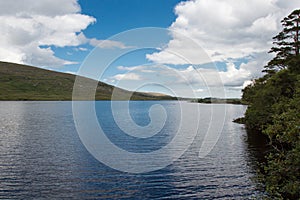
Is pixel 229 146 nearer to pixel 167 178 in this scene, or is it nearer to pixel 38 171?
pixel 167 178

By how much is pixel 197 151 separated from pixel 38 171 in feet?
112

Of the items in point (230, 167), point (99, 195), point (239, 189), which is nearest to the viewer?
point (99, 195)

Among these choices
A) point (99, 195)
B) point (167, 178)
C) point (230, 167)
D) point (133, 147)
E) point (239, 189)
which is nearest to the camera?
point (99, 195)

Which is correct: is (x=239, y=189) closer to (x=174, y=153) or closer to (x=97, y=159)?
(x=174, y=153)

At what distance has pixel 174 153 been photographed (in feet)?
200

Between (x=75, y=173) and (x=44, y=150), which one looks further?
(x=44, y=150)

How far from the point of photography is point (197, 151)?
6284cm

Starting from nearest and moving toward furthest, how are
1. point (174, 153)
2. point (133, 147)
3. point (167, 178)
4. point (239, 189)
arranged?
1. point (239, 189)
2. point (167, 178)
3. point (174, 153)
4. point (133, 147)

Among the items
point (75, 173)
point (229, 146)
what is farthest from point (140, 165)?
point (229, 146)

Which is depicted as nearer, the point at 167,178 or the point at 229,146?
the point at 167,178

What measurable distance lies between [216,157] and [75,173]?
95.3 feet

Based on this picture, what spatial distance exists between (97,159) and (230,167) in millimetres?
25554

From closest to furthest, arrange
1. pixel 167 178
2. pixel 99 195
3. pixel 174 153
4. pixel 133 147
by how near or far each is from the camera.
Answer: pixel 99 195
pixel 167 178
pixel 174 153
pixel 133 147

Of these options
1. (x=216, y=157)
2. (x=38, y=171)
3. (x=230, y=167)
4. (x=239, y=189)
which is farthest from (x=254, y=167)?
(x=38, y=171)
